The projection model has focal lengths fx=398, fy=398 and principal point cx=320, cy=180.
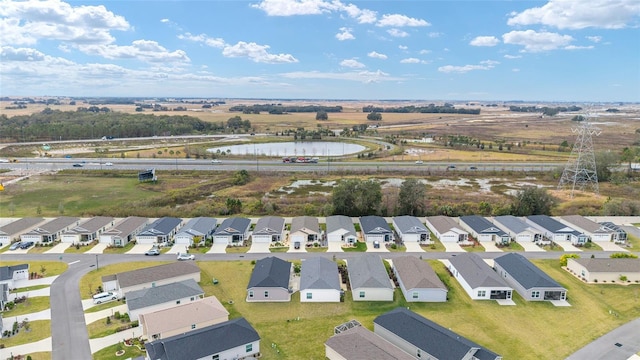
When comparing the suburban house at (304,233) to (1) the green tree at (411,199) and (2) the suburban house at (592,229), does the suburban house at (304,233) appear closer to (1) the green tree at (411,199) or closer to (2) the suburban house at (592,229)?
(1) the green tree at (411,199)

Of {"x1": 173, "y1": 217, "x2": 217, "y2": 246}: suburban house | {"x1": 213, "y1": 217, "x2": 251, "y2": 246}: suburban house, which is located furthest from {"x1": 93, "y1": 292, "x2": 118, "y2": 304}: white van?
{"x1": 213, "y1": 217, "x2": 251, "y2": 246}: suburban house

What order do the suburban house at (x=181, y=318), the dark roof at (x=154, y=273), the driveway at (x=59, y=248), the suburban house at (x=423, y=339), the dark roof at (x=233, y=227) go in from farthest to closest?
1. the dark roof at (x=233, y=227)
2. the driveway at (x=59, y=248)
3. the dark roof at (x=154, y=273)
4. the suburban house at (x=181, y=318)
5. the suburban house at (x=423, y=339)

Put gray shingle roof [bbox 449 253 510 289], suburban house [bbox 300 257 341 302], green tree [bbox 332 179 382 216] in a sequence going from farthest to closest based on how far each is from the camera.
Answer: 1. green tree [bbox 332 179 382 216]
2. gray shingle roof [bbox 449 253 510 289]
3. suburban house [bbox 300 257 341 302]

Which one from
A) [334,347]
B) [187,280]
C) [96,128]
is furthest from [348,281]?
[96,128]

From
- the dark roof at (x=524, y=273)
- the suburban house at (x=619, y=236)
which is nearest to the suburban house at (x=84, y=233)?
the dark roof at (x=524, y=273)

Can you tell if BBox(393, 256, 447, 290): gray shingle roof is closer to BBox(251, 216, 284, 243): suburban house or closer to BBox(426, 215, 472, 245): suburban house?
BBox(426, 215, 472, 245): suburban house
